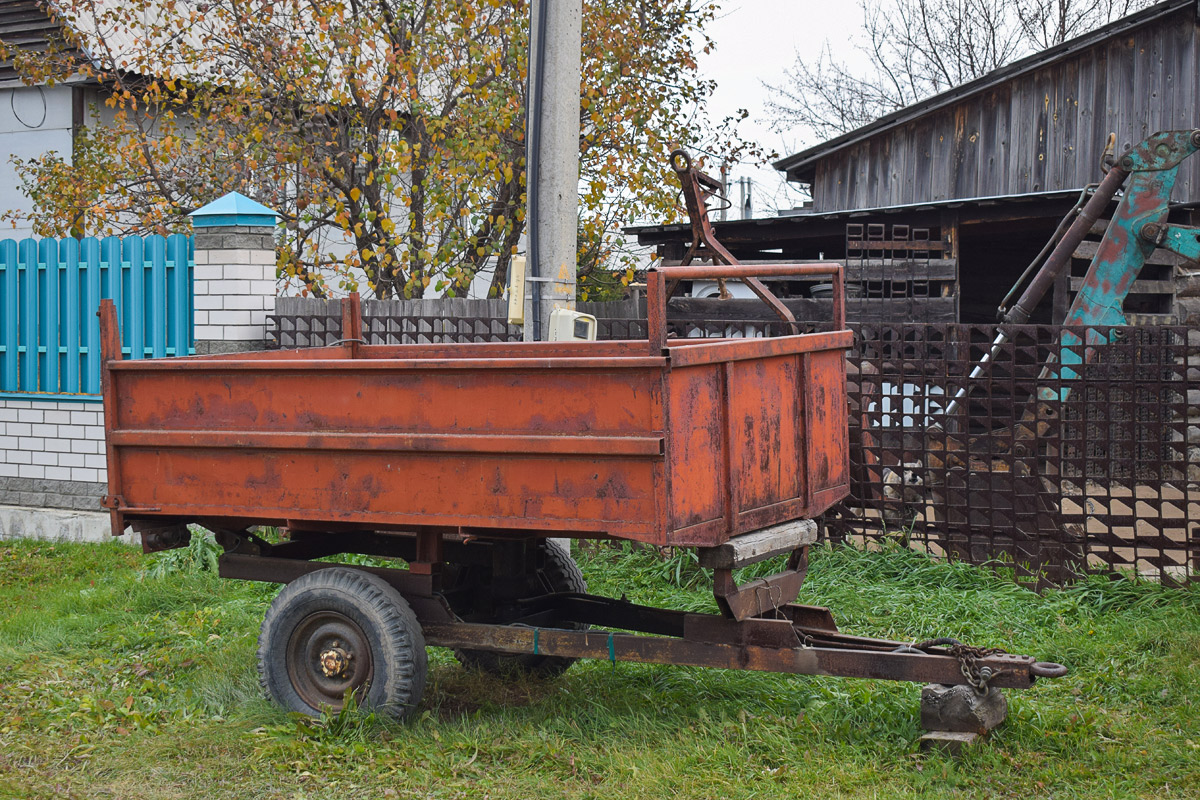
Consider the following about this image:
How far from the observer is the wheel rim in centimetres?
491

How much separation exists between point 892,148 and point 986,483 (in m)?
9.90

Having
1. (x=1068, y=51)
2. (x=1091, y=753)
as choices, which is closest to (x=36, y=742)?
(x=1091, y=753)

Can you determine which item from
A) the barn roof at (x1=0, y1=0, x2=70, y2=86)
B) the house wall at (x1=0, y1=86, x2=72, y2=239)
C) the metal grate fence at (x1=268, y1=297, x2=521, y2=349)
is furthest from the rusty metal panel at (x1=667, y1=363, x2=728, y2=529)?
the house wall at (x1=0, y1=86, x2=72, y2=239)

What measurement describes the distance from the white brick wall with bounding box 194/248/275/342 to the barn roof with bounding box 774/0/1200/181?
388 inches

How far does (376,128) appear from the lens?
13.2 metres

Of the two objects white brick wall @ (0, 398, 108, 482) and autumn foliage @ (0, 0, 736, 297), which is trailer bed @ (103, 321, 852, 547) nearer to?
white brick wall @ (0, 398, 108, 482)

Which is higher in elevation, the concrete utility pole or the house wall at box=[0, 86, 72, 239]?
the house wall at box=[0, 86, 72, 239]

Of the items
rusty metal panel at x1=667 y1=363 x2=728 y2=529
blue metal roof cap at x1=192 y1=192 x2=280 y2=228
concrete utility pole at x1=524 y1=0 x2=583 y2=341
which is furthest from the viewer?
blue metal roof cap at x1=192 y1=192 x2=280 y2=228

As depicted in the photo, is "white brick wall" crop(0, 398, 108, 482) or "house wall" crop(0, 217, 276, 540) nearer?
→ "house wall" crop(0, 217, 276, 540)

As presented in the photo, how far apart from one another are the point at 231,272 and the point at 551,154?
12.1ft

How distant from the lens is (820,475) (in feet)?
16.7

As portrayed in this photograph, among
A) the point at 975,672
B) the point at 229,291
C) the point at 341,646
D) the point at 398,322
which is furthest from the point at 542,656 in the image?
the point at 229,291

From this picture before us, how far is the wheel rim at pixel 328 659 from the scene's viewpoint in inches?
193

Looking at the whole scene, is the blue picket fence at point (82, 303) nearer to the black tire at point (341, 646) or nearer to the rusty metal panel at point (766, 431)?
the black tire at point (341, 646)
